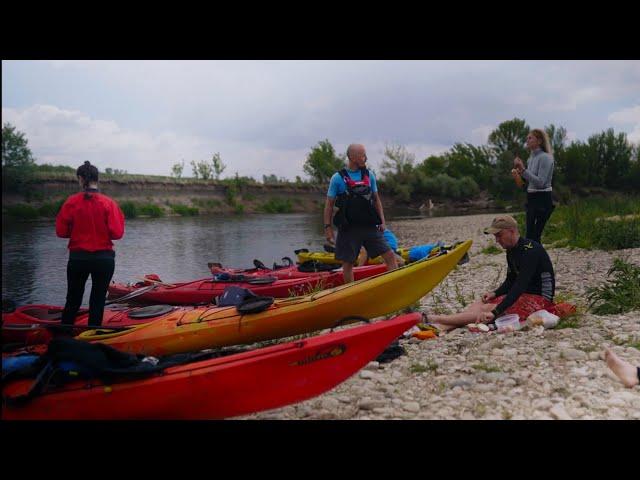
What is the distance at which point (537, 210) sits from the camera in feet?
21.3

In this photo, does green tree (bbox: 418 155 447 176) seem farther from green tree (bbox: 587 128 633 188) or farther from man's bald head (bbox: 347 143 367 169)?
man's bald head (bbox: 347 143 367 169)

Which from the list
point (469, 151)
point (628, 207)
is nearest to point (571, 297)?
point (628, 207)

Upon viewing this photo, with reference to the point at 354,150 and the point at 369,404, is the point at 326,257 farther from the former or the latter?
the point at 369,404

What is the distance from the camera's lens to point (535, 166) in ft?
20.9

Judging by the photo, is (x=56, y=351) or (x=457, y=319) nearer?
(x=56, y=351)

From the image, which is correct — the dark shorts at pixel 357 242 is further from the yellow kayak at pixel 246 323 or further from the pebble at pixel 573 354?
the pebble at pixel 573 354

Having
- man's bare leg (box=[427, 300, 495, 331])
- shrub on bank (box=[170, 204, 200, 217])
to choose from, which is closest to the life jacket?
man's bare leg (box=[427, 300, 495, 331])

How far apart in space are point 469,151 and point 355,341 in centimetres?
6421

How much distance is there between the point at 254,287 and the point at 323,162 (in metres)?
56.1

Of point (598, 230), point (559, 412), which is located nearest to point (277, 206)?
point (598, 230)

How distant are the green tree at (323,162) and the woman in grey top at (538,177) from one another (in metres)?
53.6
